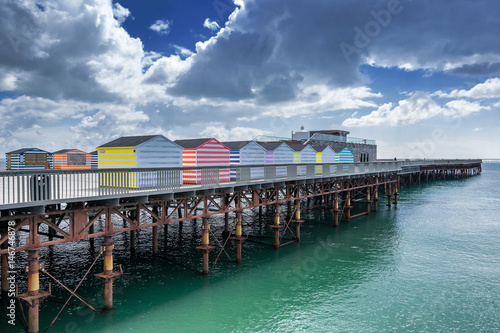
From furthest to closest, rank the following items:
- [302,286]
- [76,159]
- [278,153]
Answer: [76,159], [278,153], [302,286]

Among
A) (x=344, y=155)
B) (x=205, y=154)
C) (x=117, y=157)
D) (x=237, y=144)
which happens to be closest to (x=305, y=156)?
(x=237, y=144)

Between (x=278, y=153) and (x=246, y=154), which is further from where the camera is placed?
(x=278, y=153)

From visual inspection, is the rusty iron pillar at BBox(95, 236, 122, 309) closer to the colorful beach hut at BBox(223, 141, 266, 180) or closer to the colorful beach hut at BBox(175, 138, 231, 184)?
the colorful beach hut at BBox(175, 138, 231, 184)

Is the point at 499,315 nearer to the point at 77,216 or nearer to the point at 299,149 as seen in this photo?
the point at 77,216

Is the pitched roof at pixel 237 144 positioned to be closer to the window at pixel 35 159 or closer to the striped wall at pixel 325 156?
the striped wall at pixel 325 156

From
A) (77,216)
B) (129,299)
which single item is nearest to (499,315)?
Result: (129,299)

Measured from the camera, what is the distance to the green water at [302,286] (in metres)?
14.5

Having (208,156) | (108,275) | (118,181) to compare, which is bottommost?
(108,275)

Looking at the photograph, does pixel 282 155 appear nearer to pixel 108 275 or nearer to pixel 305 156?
pixel 305 156

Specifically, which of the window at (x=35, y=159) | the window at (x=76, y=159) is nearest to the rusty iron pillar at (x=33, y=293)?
the window at (x=35, y=159)

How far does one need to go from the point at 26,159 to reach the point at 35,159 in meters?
1.22

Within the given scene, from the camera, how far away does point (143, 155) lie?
1917 centimetres

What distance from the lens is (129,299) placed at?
642 inches

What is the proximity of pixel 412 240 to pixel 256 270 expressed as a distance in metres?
14.8
